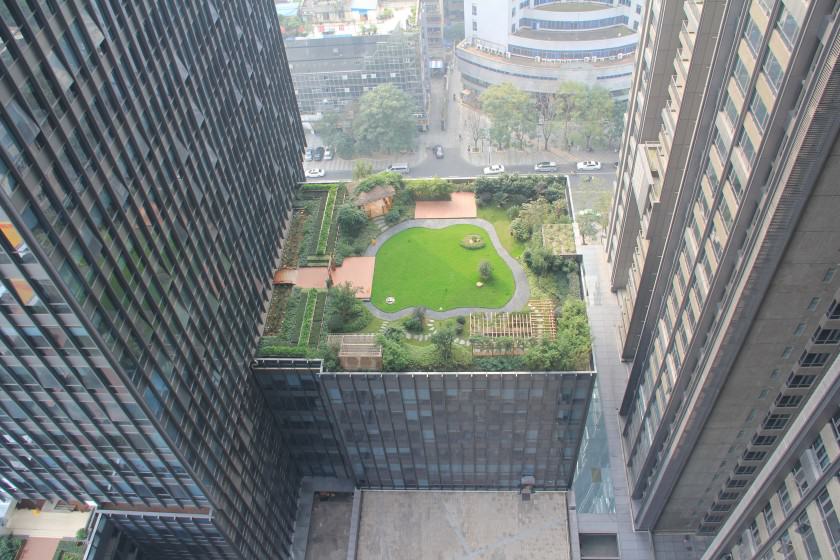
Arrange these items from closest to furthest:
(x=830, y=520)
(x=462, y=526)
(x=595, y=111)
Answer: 1. (x=830, y=520)
2. (x=462, y=526)
3. (x=595, y=111)

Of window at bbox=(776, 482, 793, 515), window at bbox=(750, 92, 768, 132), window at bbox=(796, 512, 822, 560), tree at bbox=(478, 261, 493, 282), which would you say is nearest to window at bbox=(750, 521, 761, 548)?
window at bbox=(776, 482, 793, 515)

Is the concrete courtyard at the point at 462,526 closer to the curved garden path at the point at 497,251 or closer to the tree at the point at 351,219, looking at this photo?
the curved garden path at the point at 497,251

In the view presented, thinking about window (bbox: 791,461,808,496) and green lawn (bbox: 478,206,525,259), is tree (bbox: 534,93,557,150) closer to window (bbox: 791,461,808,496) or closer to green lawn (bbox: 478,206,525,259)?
green lawn (bbox: 478,206,525,259)

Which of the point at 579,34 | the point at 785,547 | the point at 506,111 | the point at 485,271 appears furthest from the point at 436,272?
the point at 579,34

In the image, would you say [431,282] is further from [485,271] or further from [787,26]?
[787,26]

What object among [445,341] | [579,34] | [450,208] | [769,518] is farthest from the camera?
[579,34]

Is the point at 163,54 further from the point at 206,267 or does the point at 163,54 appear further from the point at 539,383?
the point at 539,383

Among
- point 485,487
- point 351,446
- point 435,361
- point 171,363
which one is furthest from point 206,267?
point 485,487
